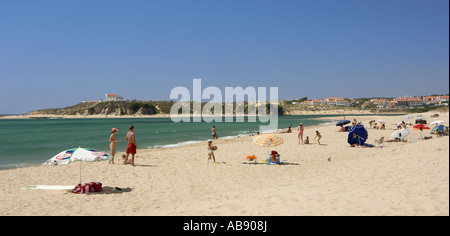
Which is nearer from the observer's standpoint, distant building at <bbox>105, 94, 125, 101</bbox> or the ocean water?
the ocean water

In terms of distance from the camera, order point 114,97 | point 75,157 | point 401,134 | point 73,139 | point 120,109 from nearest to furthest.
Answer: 1. point 75,157
2. point 401,134
3. point 73,139
4. point 120,109
5. point 114,97

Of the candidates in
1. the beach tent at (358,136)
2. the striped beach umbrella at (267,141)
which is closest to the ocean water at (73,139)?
the striped beach umbrella at (267,141)

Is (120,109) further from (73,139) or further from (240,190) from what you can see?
(240,190)

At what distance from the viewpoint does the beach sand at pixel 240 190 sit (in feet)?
15.9

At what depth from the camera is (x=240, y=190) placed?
25.7ft

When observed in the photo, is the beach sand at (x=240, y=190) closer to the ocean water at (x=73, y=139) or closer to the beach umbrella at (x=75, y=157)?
the beach umbrella at (x=75, y=157)

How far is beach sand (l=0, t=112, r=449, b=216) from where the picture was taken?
4.85 metres

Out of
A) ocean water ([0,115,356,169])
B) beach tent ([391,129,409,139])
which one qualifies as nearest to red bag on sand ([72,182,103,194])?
ocean water ([0,115,356,169])

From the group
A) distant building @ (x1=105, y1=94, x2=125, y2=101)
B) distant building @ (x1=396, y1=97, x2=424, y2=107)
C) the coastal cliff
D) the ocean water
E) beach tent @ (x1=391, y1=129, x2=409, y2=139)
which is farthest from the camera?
distant building @ (x1=396, y1=97, x2=424, y2=107)

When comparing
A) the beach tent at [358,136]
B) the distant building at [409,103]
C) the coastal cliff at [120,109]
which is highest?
the distant building at [409,103]

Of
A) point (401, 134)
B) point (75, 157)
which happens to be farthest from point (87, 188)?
point (401, 134)

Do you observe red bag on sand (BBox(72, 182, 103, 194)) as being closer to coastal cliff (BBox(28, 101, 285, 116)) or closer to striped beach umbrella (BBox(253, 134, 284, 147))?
striped beach umbrella (BBox(253, 134, 284, 147))

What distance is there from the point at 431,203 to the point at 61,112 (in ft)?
565
